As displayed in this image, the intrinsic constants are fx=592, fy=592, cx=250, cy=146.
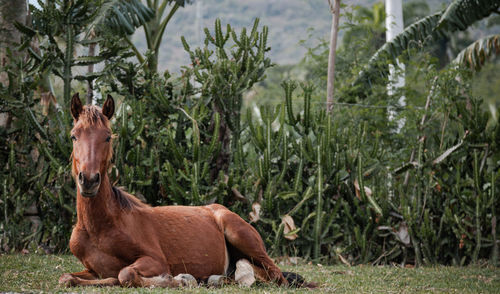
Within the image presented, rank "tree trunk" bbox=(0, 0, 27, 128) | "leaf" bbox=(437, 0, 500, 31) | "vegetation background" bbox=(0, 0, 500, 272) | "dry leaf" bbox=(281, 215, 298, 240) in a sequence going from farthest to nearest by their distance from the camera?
1. "leaf" bbox=(437, 0, 500, 31)
2. "tree trunk" bbox=(0, 0, 27, 128)
3. "vegetation background" bbox=(0, 0, 500, 272)
4. "dry leaf" bbox=(281, 215, 298, 240)

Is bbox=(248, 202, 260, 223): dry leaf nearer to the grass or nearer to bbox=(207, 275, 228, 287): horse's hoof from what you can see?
the grass

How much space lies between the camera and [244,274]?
5.45 meters

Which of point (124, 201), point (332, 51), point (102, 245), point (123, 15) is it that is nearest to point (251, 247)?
point (124, 201)

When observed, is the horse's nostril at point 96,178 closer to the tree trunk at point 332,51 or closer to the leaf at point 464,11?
the tree trunk at point 332,51

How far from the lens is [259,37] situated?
9484mm

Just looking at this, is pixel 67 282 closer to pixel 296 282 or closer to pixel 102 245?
pixel 102 245

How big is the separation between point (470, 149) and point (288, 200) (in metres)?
2.99

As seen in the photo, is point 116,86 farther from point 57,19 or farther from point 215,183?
point 215,183

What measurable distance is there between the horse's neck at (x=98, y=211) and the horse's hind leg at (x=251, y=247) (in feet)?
4.11

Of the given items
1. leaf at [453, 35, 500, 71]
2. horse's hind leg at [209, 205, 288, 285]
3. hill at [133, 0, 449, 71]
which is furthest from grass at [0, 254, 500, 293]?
hill at [133, 0, 449, 71]

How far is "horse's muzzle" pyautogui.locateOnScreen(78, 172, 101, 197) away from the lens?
4336 mm

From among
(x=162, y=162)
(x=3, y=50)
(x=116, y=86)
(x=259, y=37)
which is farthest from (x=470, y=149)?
(x=3, y=50)

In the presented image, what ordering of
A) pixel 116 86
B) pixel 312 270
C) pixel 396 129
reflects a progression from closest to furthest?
pixel 312 270, pixel 116 86, pixel 396 129

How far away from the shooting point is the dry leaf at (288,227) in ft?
27.8
